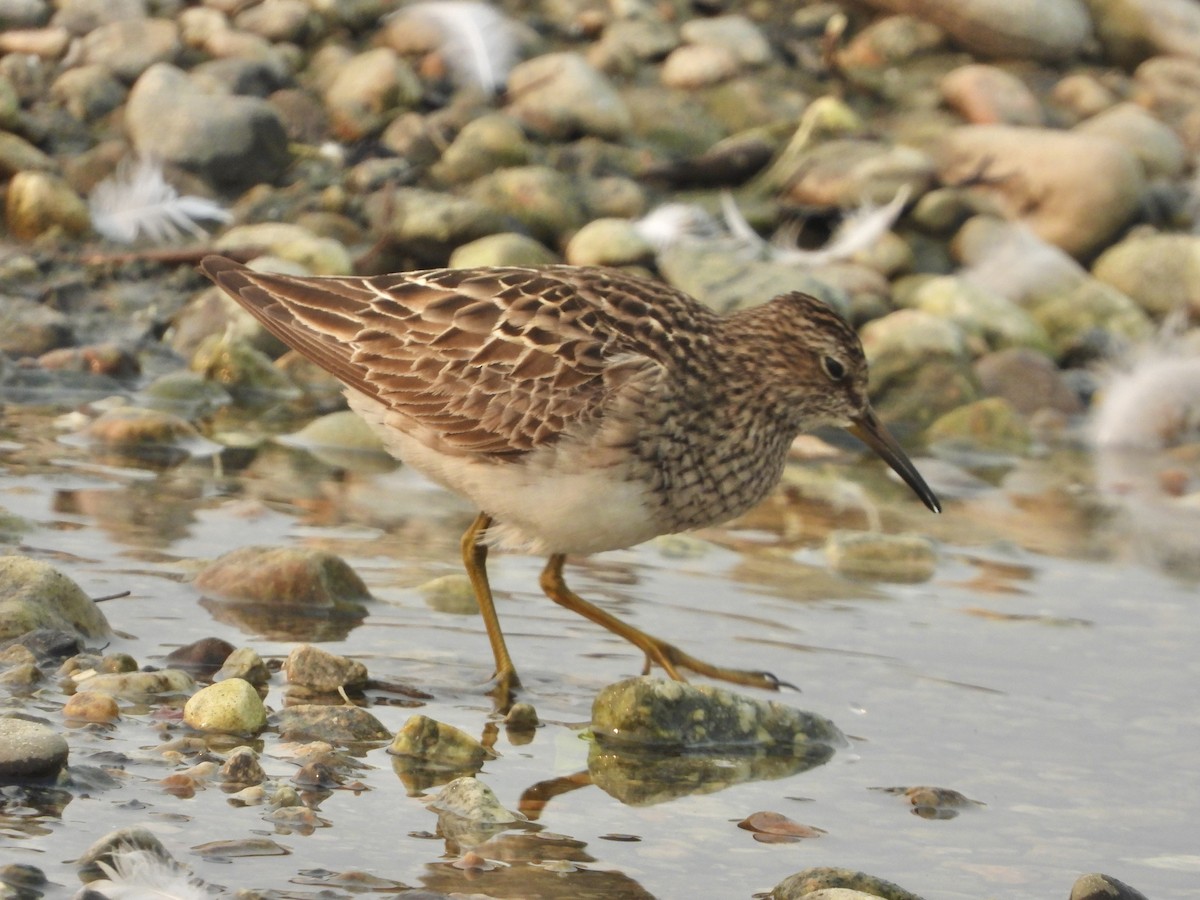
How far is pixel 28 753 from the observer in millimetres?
4750

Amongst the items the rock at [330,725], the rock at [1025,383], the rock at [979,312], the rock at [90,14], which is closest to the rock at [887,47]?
the rock at [979,312]

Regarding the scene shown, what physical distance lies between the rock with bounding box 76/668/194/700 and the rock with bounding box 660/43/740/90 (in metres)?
10.2

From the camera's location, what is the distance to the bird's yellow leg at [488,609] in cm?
624

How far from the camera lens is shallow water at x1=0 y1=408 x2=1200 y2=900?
15.8 feet

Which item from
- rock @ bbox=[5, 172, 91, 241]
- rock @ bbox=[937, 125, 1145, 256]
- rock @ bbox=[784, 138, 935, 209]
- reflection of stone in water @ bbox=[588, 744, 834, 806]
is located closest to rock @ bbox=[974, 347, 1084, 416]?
rock @ bbox=[784, 138, 935, 209]

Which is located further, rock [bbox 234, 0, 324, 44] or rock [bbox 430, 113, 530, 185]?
rock [bbox 234, 0, 324, 44]

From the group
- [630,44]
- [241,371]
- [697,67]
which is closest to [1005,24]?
[697,67]

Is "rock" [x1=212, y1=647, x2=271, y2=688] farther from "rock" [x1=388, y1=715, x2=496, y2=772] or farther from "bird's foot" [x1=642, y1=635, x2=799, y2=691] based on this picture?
"bird's foot" [x1=642, y1=635, x2=799, y2=691]

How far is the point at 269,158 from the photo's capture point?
13289 mm

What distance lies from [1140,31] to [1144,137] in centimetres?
192

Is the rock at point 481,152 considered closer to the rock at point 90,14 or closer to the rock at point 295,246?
the rock at point 295,246

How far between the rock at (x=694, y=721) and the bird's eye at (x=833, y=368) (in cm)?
149

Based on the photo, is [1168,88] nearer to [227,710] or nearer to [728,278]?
[728,278]

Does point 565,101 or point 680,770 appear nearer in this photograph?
point 680,770
